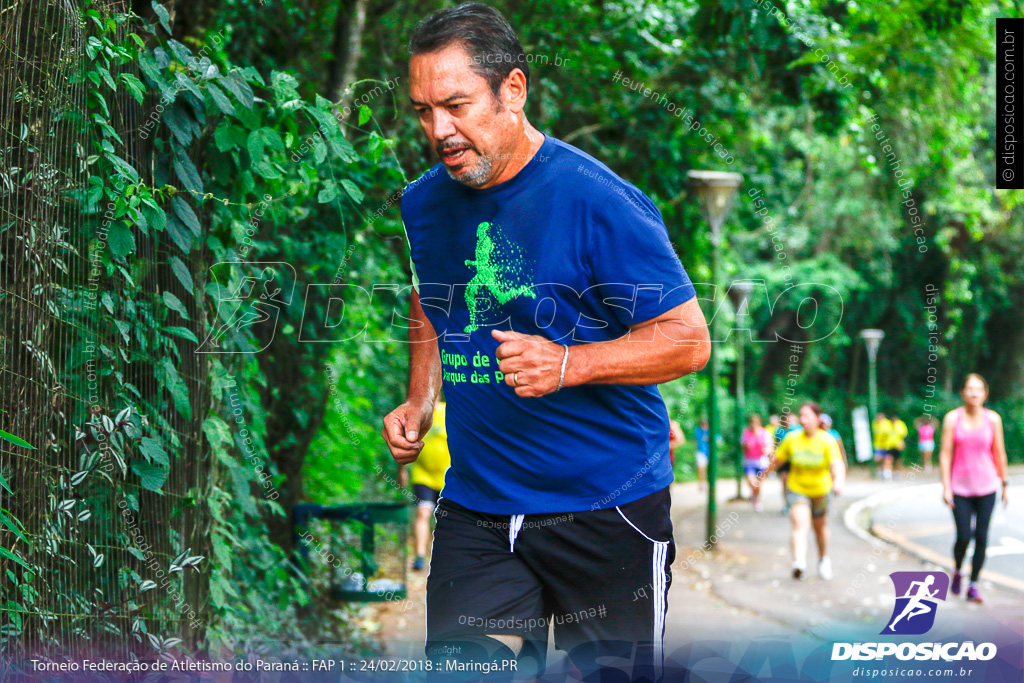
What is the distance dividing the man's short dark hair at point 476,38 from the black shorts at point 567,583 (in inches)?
40.0

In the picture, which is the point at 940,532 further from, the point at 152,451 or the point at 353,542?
the point at 152,451

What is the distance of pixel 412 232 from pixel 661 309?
0.70 m

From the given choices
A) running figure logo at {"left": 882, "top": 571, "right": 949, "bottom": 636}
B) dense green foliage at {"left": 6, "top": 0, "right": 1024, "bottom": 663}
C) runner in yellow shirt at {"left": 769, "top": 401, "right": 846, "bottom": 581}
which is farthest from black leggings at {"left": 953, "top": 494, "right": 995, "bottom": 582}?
running figure logo at {"left": 882, "top": 571, "right": 949, "bottom": 636}

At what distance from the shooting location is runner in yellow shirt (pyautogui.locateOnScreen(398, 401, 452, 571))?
7.26 metres

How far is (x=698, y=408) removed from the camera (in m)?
24.6

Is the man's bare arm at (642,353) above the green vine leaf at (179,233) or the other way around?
the other way around

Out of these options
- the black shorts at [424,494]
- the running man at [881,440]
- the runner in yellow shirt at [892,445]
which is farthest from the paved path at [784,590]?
the running man at [881,440]

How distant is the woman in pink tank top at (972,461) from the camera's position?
7273 millimetres

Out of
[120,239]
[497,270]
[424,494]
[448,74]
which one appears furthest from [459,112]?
[424,494]

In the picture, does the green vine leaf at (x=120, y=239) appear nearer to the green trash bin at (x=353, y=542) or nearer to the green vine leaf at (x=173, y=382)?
the green vine leaf at (x=173, y=382)

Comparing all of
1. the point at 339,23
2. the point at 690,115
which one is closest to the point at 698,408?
the point at 690,115

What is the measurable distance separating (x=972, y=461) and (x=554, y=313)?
6.02m

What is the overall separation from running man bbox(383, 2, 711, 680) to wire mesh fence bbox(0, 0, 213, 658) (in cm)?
94

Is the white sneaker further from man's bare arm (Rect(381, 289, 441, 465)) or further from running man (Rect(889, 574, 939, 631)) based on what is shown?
man's bare arm (Rect(381, 289, 441, 465))
